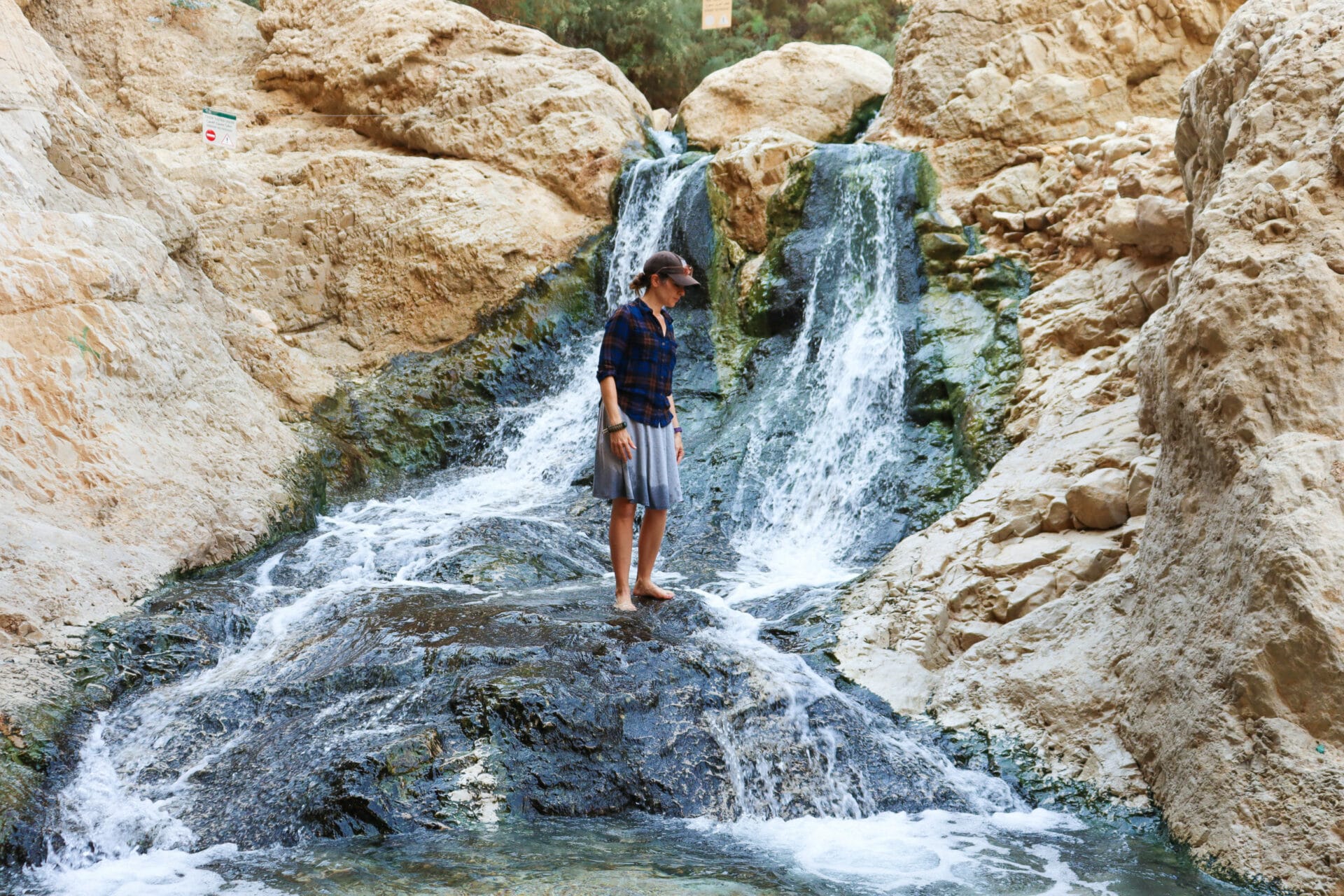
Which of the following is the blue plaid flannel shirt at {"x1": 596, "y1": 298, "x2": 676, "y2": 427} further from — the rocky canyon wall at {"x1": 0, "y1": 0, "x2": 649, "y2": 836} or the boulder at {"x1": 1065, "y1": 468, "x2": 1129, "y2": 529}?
the rocky canyon wall at {"x1": 0, "y1": 0, "x2": 649, "y2": 836}

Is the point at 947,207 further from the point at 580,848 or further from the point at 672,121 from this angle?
the point at 580,848

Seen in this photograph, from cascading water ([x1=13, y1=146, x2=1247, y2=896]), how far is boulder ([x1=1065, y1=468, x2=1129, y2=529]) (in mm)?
1343

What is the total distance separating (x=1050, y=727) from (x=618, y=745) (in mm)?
1653

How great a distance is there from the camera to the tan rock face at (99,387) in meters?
5.17

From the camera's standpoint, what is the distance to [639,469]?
4688 mm

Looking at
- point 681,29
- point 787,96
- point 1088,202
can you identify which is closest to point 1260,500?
point 1088,202

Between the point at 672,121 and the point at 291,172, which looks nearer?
the point at 291,172

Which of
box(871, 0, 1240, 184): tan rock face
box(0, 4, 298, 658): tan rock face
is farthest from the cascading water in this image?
box(871, 0, 1240, 184): tan rock face

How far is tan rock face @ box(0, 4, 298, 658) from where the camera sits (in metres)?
5.17

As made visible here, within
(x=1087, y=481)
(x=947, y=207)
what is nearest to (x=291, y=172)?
(x=947, y=207)

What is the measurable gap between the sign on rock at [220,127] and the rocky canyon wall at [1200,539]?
8.36 m

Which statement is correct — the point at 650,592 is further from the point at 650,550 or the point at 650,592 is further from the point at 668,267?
the point at 668,267

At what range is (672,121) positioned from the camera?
13227 mm

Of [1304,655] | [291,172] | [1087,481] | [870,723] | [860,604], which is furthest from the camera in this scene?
[291,172]
